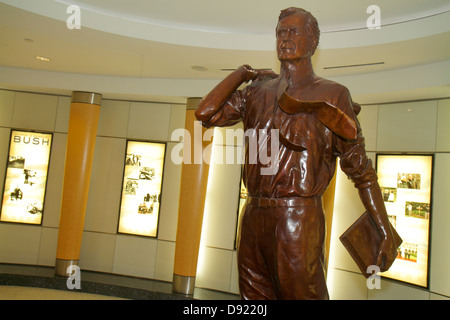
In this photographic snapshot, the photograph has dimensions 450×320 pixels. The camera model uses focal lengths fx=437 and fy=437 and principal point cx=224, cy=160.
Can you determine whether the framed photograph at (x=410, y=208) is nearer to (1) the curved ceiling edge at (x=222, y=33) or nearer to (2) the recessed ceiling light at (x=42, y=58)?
(1) the curved ceiling edge at (x=222, y=33)

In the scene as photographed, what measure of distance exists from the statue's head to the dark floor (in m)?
6.03

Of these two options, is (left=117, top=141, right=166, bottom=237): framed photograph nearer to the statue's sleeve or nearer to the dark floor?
the dark floor

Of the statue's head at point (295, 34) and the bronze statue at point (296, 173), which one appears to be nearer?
the bronze statue at point (296, 173)

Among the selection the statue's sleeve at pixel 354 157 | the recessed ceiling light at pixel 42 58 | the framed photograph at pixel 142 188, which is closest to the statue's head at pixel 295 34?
the statue's sleeve at pixel 354 157

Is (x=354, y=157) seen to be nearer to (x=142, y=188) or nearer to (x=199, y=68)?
(x=199, y=68)

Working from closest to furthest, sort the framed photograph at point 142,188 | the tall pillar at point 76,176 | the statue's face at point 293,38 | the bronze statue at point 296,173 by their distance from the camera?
the bronze statue at point 296,173, the statue's face at point 293,38, the tall pillar at point 76,176, the framed photograph at point 142,188

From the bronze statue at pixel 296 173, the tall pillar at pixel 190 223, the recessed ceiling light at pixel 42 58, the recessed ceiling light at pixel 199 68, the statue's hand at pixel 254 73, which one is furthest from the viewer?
the tall pillar at pixel 190 223

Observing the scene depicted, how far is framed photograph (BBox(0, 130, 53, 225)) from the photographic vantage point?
30.7 ft

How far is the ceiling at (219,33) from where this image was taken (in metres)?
5.21

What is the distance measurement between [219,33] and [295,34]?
4119mm

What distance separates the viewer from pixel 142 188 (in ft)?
30.2
